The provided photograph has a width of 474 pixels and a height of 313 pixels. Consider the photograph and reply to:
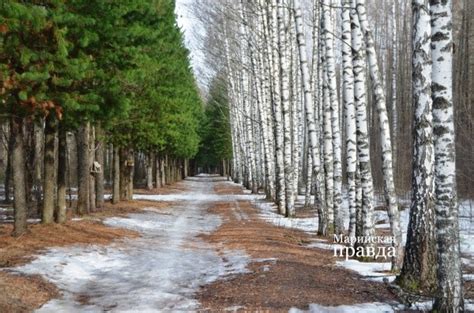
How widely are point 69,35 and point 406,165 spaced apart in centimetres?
2171

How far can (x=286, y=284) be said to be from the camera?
7770mm

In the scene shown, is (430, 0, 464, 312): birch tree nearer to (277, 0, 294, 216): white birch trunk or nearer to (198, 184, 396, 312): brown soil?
(198, 184, 396, 312): brown soil

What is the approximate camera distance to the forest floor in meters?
6.91

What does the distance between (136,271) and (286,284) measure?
9.47 ft

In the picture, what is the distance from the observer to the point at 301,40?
1538cm

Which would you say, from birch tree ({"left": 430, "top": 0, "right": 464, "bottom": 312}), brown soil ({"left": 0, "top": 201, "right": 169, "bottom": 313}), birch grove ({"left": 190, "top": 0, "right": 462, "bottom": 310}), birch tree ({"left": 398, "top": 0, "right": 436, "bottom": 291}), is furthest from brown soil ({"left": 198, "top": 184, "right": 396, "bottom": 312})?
brown soil ({"left": 0, "top": 201, "right": 169, "bottom": 313})

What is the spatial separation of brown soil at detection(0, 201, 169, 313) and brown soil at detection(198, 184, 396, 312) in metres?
2.24

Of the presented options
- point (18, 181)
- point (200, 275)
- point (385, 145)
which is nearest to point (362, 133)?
point (385, 145)

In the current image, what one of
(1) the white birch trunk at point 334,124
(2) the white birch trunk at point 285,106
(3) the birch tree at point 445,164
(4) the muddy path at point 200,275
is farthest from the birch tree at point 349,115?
(2) the white birch trunk at point 285,106

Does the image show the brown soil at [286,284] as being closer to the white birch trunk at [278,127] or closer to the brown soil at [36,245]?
the brown soil at [36,245]

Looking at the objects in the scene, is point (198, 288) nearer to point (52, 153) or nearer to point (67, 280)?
point (67, 280)

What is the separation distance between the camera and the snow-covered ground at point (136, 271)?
709 centimetres

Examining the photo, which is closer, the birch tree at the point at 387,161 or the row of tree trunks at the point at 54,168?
the birch tree at the point at 387,161

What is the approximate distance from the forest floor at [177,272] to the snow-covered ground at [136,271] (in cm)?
2
